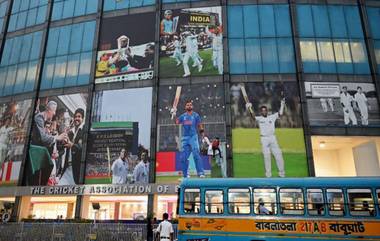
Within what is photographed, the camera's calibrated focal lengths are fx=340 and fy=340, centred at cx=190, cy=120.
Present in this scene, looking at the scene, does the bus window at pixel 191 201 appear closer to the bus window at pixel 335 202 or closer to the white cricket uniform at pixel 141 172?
the bus window at pixel 335 202

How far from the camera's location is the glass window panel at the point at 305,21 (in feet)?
114

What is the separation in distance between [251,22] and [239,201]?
24.1 meters

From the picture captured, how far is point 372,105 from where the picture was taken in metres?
32.0

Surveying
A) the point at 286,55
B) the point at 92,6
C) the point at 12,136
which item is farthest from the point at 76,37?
the point at 286,55

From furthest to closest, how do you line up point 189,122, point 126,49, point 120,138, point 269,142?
point 126,49 → point 120,138 → point 189,122 → point 269,142

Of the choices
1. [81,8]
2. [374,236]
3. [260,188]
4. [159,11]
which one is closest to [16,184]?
[81,8]

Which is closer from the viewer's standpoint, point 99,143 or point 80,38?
point 99,143

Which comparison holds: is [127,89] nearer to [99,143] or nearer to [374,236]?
[99,143]

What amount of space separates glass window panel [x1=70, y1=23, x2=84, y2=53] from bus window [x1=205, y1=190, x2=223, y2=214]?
90.4 feet

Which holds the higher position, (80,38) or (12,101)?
(80,38)

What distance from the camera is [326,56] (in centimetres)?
3388

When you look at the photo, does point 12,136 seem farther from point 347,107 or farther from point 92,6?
point 347,107

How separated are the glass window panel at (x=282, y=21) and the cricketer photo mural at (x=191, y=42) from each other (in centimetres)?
592

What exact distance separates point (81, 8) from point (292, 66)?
24.8 meters
